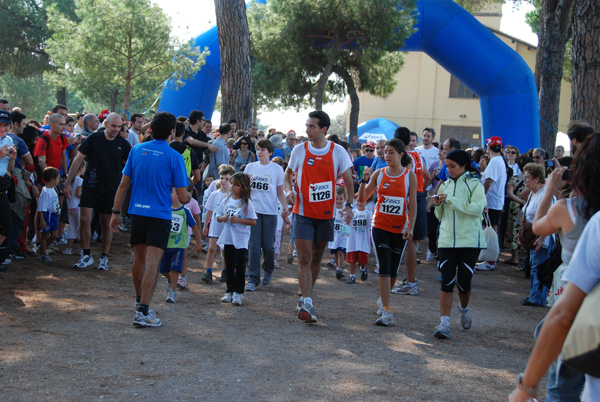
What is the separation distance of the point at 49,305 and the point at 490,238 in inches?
240

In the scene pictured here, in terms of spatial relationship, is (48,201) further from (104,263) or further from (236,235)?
(236,235)

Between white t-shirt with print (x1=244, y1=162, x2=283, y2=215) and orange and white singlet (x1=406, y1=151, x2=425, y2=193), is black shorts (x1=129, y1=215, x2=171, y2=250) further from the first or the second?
orange and white singlet (x1=406, y1=151, x2=425, y2=193)

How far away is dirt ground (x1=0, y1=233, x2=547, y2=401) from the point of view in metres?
4.84

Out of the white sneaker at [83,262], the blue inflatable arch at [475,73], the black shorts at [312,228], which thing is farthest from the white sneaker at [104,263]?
the blue inflatable arch at [475,73]

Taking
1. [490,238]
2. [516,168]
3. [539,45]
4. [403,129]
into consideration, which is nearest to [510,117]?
[539,45]

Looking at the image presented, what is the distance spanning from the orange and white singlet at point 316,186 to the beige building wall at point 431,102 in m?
38.1

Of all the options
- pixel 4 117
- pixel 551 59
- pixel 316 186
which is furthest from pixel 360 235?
pixel 551 59

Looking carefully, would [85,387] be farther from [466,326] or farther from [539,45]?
[539,45]

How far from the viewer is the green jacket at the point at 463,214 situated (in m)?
6.68

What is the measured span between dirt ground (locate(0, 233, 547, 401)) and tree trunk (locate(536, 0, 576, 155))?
11.3 meters

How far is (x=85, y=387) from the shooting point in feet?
15.3

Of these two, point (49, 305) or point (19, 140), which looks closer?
point (49, 305)

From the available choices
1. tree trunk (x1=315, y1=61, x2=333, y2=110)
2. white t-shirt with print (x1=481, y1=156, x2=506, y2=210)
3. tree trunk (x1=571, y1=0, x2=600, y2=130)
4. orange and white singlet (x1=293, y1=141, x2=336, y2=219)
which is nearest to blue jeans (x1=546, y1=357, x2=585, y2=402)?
orange and white singlet (x1=293, y1=141, x2=336, y2=219)

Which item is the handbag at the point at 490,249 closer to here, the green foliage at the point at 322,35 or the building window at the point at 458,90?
the green foliage at the point at 322,35
